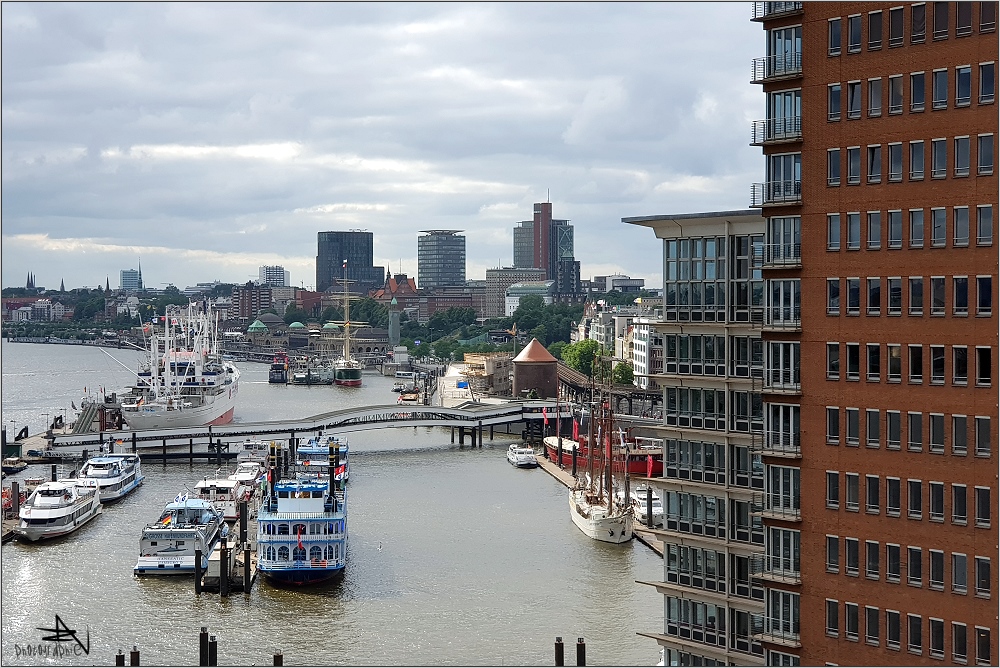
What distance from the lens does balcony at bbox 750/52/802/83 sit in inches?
1004

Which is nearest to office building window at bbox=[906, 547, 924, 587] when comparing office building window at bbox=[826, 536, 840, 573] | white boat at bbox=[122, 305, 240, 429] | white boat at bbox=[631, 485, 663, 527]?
office building window at bbox=[826, 536, 840, 573]

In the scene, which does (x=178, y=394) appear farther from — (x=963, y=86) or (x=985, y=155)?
(x=985, y=155)

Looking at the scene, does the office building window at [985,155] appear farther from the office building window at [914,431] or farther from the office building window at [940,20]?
the office building window at [914,431]

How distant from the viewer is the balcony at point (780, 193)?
25.4m

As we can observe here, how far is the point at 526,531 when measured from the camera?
6116 centimetres

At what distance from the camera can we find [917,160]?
2352 centimetres

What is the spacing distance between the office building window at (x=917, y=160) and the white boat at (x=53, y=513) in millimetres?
46764

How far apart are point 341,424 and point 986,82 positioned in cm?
7623

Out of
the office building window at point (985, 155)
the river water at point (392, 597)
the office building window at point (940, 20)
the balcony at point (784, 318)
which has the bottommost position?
the river water at point (392, 597)

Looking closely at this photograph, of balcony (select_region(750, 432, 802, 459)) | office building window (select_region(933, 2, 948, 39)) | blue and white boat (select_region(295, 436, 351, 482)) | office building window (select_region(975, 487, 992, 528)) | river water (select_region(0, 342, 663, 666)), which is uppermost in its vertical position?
office building window (select_region(933, 2, 948, 39))

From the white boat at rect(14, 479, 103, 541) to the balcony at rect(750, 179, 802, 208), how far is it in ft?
142

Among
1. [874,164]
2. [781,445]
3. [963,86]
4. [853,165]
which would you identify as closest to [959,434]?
[781,445]

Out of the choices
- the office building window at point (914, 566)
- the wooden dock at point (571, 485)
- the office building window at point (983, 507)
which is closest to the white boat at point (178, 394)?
the wooden dock at point (571, 485)

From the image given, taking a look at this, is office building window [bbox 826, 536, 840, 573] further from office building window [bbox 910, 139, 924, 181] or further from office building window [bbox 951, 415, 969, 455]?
office building window [bbox 910, 139, 924, 181]
